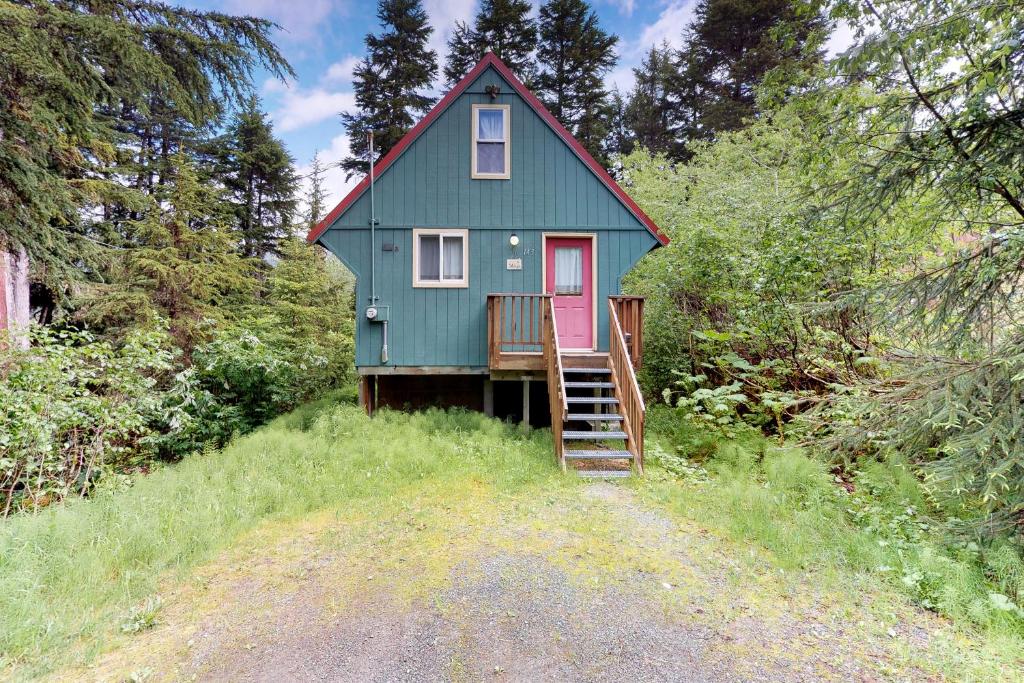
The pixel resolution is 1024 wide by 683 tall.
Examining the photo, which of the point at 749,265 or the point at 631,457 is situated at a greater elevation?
the point at 749,265

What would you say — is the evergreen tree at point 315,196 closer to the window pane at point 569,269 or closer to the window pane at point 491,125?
the window pane at point 491,125

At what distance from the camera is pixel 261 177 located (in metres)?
17.2

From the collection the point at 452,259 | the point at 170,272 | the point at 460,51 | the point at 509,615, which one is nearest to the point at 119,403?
the point at 170,272

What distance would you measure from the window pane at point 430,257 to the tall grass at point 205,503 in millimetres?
2333

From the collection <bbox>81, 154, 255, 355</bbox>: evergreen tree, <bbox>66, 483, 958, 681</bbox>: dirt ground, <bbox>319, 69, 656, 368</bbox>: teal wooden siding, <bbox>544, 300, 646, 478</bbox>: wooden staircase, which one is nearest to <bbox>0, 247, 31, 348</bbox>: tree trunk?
<bbox>81, 154, 255, 355</bbox>: evergreen tree

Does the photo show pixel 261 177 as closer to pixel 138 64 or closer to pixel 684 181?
pixel 138 64

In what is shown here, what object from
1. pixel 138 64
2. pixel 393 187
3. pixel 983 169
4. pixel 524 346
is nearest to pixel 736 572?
pixel 983 169

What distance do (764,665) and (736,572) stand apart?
100 centimetres

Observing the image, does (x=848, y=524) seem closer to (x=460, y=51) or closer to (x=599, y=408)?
(x=599, y=408)

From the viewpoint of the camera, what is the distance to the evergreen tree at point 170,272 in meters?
9.73

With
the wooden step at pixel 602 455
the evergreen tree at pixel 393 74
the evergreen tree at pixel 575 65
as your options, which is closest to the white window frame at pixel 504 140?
the wooden step at pixel 602 455

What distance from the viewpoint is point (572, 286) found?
7.88m

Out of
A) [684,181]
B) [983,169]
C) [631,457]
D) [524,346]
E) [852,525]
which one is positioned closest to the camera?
[983,169]

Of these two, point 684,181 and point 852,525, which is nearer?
point 852,525
